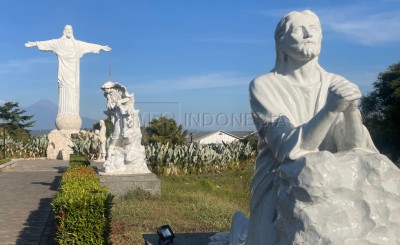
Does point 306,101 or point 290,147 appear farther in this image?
point 306,101

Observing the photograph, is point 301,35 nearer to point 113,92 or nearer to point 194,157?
point 113,92

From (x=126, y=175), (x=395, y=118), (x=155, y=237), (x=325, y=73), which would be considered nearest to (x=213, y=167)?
(x=126, y=175)

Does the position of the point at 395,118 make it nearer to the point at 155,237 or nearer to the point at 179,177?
the point at 179,177

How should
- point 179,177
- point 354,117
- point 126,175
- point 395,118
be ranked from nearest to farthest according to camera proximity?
1. point 354,117
2. point 126,175
3. point 179,177
4. point 395,118

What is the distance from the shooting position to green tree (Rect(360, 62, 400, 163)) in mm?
22828

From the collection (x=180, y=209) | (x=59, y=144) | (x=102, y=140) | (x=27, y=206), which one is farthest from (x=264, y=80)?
(x=59, y=144)

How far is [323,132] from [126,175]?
904cm

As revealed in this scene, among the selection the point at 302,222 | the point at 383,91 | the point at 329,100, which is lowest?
the point at 302,222

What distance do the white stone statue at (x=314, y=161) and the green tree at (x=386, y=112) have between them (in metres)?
19.5

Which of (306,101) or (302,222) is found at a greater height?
(306,101)

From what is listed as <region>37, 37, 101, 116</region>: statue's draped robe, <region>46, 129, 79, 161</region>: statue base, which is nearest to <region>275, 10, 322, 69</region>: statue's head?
<region>46, 129, 79, 161</region>: statue base

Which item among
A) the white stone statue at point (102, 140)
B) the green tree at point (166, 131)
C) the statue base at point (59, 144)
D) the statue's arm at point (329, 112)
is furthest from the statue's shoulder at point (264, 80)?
the green tree at point (166, 131)

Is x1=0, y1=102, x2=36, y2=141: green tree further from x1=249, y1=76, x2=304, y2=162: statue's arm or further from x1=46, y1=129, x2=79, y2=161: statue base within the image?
x1=249, y1=76, x2=304, y2=162: statue's arm

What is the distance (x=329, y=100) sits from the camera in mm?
2674
